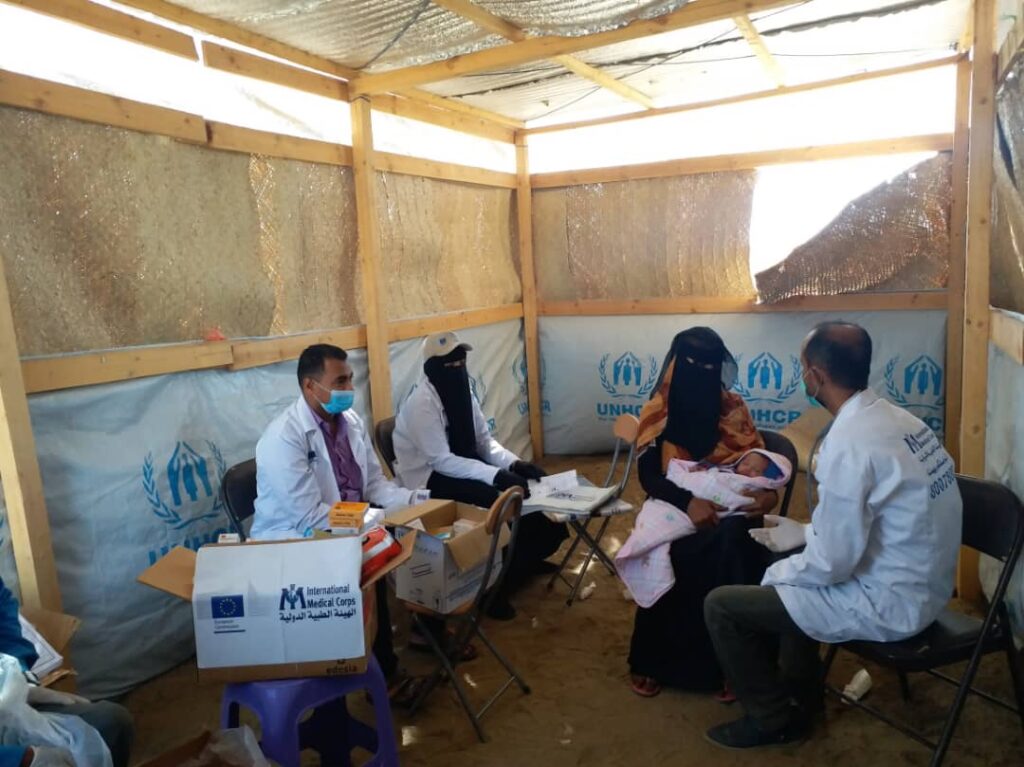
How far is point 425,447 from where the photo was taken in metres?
3.53

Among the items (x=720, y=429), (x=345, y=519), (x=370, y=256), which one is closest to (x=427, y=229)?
(x=370, y=256)

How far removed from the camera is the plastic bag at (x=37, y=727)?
5.36 ft

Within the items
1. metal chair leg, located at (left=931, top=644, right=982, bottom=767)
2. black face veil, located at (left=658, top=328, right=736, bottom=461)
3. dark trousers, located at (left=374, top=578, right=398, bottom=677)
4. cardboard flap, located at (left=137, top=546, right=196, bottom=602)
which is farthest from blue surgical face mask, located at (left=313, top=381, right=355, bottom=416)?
metal chair leg, located at (left=931, top=644, right=982, bottom=767)

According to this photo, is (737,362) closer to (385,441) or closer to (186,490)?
(385,441)

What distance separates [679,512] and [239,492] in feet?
5.57

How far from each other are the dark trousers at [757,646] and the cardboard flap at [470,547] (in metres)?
0.79

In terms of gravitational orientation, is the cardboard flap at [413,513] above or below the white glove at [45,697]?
above

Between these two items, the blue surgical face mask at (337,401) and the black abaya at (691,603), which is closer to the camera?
the black abaya at (691,603)

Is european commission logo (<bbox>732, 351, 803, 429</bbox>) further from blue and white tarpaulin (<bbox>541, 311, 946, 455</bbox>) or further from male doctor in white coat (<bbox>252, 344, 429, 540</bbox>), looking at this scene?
male doctor in white coat (<bbox>252, 344, 429, 540</bbox>)

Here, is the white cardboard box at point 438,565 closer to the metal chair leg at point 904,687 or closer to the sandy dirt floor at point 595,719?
the sandy dirt floor at point 595,719

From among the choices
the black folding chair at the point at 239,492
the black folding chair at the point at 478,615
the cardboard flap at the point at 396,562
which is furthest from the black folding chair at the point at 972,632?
the black folding chair at the point at 239,492

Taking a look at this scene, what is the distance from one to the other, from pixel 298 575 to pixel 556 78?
3506mm

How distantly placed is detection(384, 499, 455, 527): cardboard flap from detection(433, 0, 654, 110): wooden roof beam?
6.55 feet

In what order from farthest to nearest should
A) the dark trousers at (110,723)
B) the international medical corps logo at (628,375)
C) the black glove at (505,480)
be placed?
1. the international medical corps logo at (628,375)
2. the black glove at (505,480)
3. the dark trousers at (110,723)
